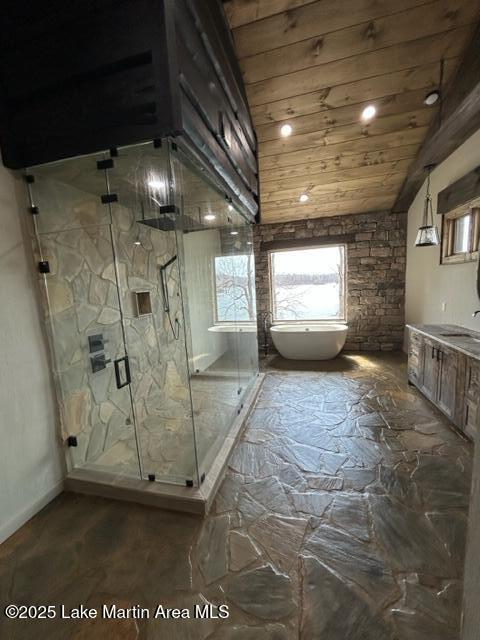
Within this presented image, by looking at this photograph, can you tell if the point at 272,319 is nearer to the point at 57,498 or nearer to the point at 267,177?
the point at 267,177

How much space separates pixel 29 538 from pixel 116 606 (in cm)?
77

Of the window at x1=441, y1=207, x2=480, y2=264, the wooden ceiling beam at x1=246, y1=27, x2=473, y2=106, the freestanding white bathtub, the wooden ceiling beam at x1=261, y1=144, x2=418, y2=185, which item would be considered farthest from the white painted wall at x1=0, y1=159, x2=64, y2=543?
the window at x1=441, y1=207, x2=480, y2=264

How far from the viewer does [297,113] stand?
2918 mm

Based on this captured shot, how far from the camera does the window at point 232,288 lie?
3.35 meters

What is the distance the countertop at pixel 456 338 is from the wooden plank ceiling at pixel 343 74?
2410mm

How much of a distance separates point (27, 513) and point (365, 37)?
4461 millimetres

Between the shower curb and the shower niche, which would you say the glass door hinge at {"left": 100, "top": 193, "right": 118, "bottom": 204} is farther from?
the shower curb

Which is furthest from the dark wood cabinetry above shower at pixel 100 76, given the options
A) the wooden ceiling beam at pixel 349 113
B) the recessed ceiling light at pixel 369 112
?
the recessed ceiling light at pixel 369 112

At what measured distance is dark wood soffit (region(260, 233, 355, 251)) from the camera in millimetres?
4980

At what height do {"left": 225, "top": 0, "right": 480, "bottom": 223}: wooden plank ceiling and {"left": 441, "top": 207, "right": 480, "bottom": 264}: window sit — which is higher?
{"left": 225, "top": 0, "right": 480, "bottom": 223}: wooden plank ceiling

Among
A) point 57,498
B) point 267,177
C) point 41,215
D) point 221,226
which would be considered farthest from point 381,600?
point 267,177

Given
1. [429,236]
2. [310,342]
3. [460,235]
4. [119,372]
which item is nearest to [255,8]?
[429,236]

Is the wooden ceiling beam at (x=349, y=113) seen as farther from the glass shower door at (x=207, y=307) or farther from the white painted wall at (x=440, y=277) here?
the glass shower door at (x=207, y=307)

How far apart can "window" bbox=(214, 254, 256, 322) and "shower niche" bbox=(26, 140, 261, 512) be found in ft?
0.32
